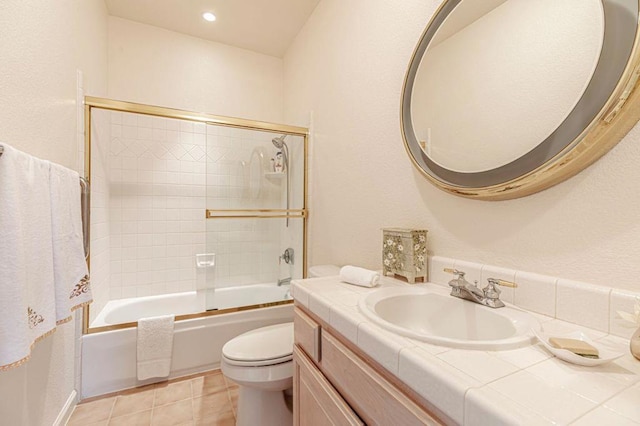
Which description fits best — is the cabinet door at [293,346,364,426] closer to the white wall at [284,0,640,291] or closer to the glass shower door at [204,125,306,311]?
the white wall at [284,0,640,291]

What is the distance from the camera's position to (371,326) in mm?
718

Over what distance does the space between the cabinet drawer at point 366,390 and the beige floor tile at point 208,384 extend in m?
1.29

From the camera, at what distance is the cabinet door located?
79 cm

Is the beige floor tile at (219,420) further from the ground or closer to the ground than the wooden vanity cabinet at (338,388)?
closer to the ground

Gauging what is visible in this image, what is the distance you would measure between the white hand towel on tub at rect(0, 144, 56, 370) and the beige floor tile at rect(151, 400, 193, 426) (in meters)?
0.90

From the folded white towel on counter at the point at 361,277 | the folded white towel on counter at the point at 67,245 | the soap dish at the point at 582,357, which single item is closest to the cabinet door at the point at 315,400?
the folded white towel on counter at the point at 361,277

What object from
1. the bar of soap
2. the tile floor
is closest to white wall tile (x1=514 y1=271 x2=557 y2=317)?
the bar of soap

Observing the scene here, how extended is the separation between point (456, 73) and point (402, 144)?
35cm

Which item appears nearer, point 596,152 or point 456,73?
point 596,152

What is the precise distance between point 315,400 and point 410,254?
62cm

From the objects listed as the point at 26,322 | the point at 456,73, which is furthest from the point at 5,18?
the point at 456,73

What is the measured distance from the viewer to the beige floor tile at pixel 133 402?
5.31 feet

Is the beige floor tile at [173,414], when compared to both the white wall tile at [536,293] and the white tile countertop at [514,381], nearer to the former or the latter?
the white tile countertop at [514,381]

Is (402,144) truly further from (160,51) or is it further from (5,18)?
(160,51)
